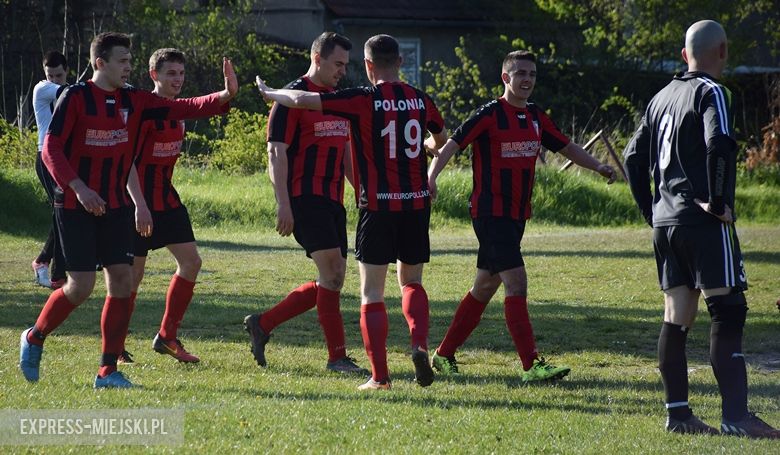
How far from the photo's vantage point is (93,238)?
7.15 metres

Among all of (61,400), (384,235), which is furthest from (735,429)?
(61,400)

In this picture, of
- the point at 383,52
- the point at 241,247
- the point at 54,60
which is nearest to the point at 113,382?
the point at 383,52

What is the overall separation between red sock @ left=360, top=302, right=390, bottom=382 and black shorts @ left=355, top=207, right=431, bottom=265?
0.93ft

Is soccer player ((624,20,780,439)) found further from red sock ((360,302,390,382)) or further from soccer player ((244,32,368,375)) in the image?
soccer player ((244,32,368,375))

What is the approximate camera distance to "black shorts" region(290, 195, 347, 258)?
7.78m

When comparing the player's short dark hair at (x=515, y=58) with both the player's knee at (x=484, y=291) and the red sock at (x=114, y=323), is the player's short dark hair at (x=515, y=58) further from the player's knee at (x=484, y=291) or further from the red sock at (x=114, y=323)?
the red sock at (x=114, y=323)

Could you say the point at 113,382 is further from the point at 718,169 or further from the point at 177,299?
the point at 718,169

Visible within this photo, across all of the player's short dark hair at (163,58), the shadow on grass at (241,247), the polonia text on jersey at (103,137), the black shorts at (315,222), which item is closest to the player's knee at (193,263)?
the black shorts at (315,222)

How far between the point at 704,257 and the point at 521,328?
1.97 meters

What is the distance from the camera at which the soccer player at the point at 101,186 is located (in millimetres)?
7094

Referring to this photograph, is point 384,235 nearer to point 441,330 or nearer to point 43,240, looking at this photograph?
point 441,330

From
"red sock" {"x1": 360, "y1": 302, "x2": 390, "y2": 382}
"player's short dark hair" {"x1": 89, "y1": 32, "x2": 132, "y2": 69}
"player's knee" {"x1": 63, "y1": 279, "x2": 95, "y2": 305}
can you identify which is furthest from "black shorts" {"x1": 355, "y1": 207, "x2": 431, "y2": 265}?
"player's short dark hair" {"x1": 89, "y1": 32, "x2": 132, "y2": 69}

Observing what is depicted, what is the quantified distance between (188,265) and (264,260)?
7153 millimetres

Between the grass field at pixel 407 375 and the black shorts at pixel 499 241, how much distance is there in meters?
0.71
